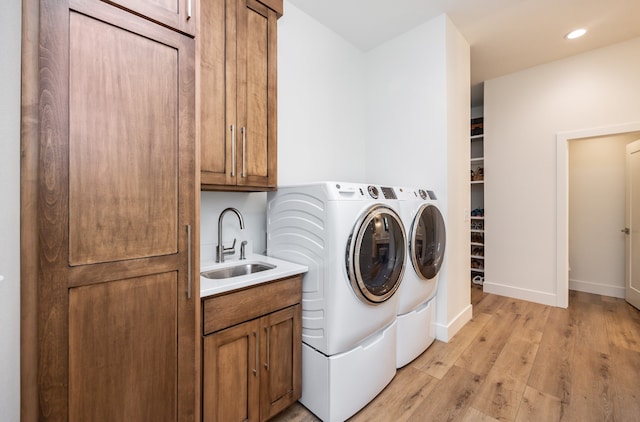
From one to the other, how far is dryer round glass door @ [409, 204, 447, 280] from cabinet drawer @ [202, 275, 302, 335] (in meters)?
0.92

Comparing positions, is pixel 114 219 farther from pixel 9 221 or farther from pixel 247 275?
pixel 247 275

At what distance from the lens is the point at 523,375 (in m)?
1.92

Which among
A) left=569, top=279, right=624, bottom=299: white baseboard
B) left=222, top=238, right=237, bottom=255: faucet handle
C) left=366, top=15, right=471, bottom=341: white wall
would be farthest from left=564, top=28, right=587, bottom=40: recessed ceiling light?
left=222, top=238, right=237, bottom=255: faucet handle

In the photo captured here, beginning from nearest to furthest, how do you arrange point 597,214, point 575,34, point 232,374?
point 232,374
point 575,34
point 597,214

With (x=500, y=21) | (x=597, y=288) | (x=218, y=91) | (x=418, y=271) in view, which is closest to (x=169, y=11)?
(x=218, y=91)

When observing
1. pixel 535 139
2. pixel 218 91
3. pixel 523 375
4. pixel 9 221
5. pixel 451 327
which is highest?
pixel 535 139

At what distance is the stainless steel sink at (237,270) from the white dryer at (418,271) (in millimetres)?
924

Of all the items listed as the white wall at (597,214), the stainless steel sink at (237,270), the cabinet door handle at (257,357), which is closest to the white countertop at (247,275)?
the stainless steel sink at (237,270)

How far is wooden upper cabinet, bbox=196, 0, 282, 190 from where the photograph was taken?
1.48m

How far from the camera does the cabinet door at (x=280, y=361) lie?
1431mm

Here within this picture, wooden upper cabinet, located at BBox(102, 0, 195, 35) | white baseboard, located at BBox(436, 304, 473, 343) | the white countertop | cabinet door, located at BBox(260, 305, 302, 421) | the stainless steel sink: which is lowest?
white baseboard, located at BBox(436, 304, 473, 343)

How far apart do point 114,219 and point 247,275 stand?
66cm

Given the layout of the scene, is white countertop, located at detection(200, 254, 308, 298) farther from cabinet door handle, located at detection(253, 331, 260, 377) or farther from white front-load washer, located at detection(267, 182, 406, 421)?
cabinet door handle, located at detection(253, 331, 260, 377)

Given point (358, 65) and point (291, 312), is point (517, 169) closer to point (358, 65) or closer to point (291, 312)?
point (358, 65)
